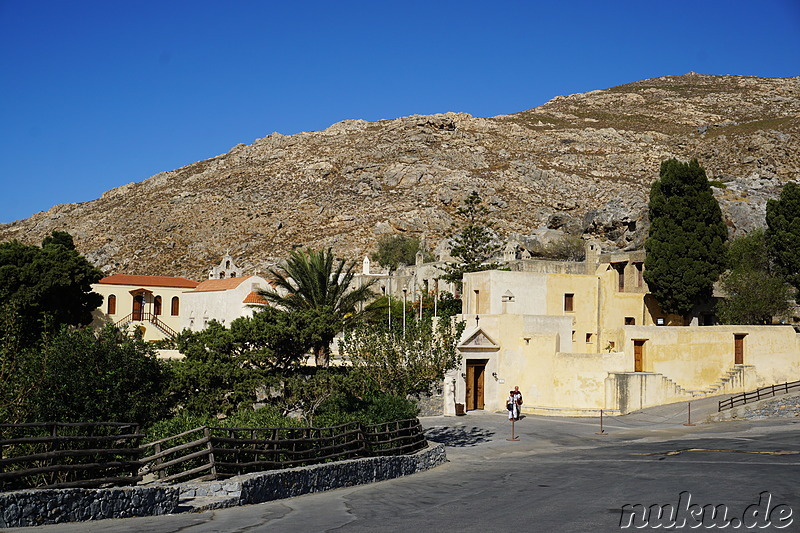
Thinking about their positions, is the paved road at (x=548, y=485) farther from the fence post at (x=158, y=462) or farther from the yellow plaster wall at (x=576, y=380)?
the yellow plaster wall at (x=576, y=380)

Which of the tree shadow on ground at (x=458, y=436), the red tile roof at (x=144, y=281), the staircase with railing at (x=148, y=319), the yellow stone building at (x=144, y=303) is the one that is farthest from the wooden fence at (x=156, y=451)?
the red tile roof at (x=144, y=281)

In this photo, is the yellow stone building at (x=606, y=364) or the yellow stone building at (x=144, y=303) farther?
the yellow stone building at (x=144, y=303)

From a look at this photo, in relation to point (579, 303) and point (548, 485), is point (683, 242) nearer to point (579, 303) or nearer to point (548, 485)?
point (579, 303)

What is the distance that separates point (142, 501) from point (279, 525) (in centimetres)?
234

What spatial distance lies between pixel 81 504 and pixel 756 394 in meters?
31.0

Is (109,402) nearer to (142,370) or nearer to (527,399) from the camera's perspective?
(142,370)

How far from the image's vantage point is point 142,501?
42.0 ft

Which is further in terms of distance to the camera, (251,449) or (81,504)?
(251,449)

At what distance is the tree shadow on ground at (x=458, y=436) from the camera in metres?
29.1

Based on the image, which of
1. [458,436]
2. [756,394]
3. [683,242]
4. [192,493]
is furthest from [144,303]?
[192,493]

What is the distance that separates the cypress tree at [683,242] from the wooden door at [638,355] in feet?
26.5

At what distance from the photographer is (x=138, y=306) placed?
2253 inches

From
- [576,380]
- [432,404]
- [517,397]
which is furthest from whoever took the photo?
[432,404]

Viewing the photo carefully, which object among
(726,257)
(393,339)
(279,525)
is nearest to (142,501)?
(279,525)
